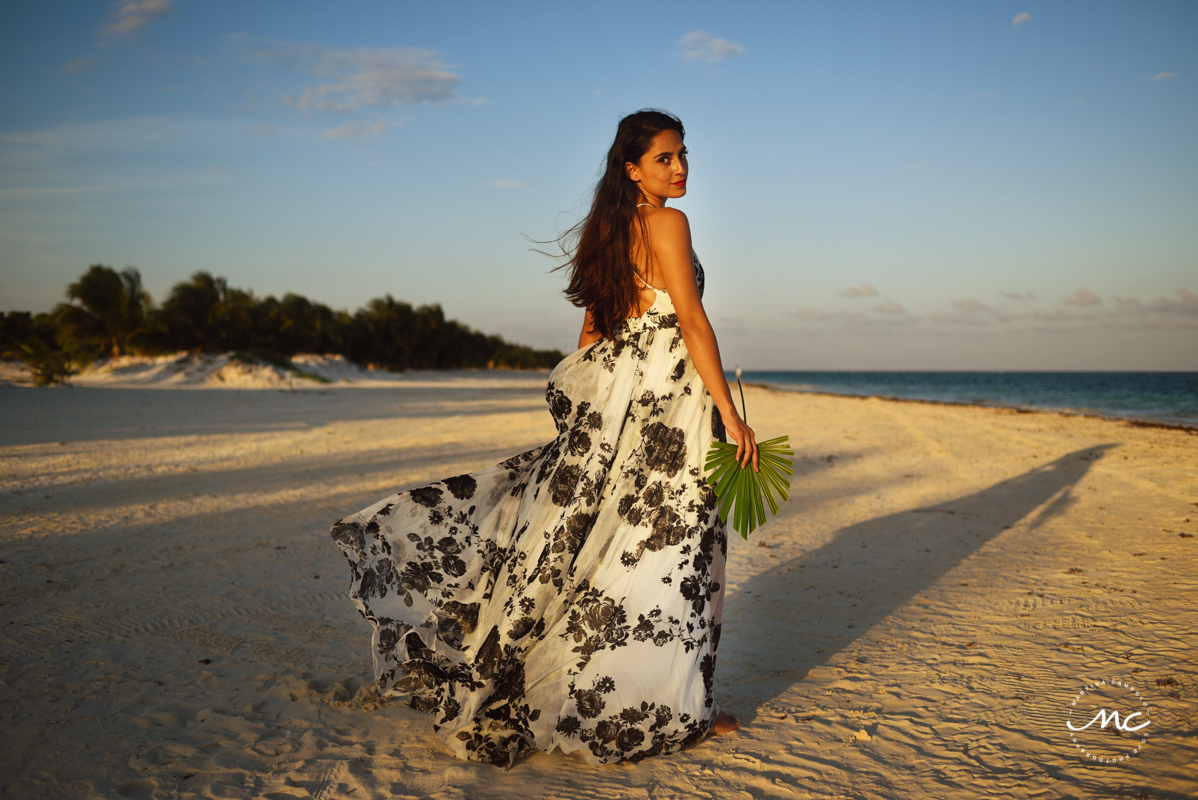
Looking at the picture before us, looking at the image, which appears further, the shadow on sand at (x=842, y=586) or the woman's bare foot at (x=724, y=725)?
the shadow on sand at (x=842, y=586)

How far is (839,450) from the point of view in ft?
33.4

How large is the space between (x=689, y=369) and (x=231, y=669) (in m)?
2.36

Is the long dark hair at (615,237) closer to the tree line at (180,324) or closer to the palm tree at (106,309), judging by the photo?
the tree line at (180,324)

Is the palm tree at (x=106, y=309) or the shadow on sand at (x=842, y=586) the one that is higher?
the palm tree at (x=106, y=309)

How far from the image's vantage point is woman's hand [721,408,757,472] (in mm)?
2320

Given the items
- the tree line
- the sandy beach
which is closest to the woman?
the sandy beach

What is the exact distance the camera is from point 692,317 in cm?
235

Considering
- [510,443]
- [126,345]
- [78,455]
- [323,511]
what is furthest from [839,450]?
[126,345]

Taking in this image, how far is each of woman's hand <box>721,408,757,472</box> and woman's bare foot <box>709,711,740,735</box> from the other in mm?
928

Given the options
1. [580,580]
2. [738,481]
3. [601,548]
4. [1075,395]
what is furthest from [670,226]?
[1075,395]

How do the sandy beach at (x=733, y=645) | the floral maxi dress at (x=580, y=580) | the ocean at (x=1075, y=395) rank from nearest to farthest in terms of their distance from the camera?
the sandy beach at (x=733, y=645) < the floral maxi dress at (x=580, y=580) < the ocean at (x=1075, y=395)

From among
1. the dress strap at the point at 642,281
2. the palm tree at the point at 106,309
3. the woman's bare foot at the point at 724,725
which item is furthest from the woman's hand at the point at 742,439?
the palm tree at the point at 106,309

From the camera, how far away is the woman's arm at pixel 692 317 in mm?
2338

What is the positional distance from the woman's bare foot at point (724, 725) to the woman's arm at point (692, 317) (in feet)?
3.10
